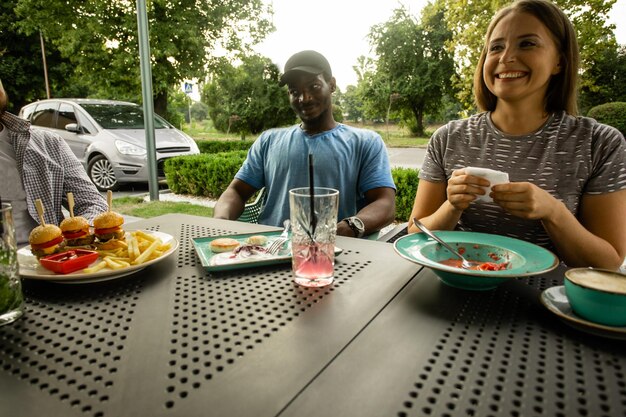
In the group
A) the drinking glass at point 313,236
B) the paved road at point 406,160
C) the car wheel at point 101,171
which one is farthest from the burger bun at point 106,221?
the paved road at point 406,160

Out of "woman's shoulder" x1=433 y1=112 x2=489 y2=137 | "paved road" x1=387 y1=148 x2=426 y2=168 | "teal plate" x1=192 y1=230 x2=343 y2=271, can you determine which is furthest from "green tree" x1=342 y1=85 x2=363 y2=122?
"teal plate" x1=192 y1=230 x2=343 y2=271

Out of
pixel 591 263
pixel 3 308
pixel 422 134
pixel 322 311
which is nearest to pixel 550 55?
pixel 591 263

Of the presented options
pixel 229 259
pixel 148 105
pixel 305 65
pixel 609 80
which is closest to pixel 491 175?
pixel 229 259

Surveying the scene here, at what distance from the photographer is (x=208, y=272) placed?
1229 millimetres

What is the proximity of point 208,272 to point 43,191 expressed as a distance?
1363mm

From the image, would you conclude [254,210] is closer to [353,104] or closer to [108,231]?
[108,231]

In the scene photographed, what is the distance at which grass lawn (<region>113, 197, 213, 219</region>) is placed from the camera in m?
5.36

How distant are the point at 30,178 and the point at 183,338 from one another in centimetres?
168

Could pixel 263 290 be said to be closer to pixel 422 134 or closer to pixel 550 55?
pixel 550 55

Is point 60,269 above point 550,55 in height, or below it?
below

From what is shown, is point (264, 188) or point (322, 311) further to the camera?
point (264, 188)

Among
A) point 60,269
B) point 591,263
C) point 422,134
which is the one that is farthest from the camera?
point 422,134

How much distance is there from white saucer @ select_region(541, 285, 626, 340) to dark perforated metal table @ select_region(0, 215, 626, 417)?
0.02 metres

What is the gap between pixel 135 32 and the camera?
10797mm
